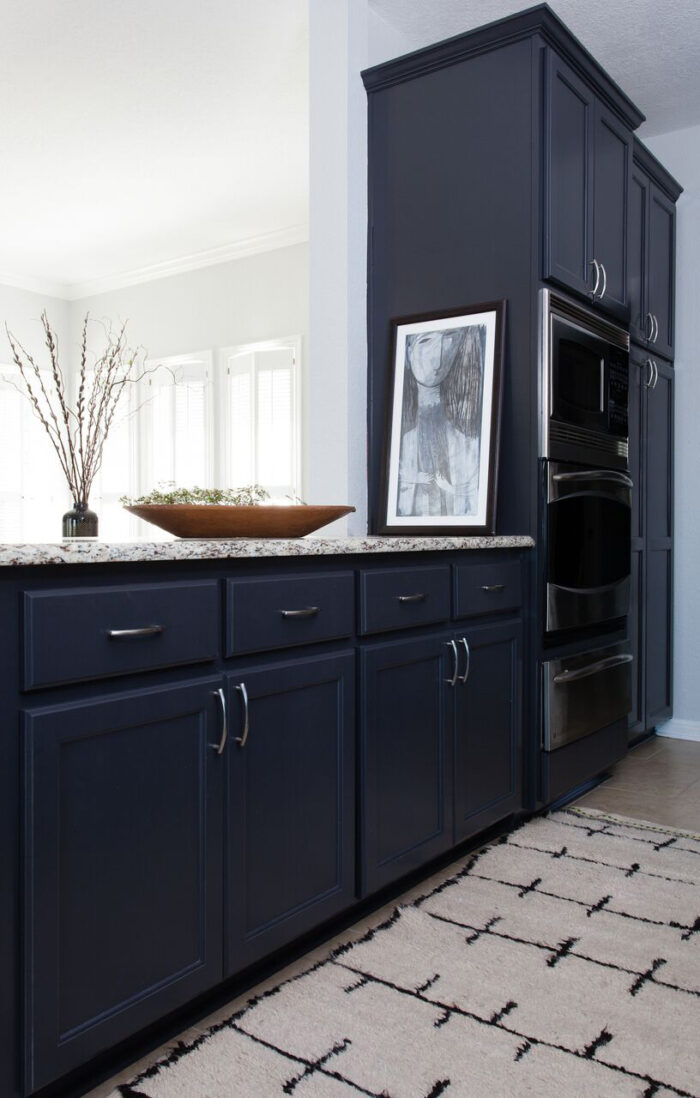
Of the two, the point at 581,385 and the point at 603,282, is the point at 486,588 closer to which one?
the point at 581,385

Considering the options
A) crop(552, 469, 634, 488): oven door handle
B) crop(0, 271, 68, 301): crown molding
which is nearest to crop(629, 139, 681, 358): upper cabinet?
crop(552, 469, 634, 488): oven door handle

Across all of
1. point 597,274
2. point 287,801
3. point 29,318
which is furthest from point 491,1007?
point 29,318

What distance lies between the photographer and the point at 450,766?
2.27m

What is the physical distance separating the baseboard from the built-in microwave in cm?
143

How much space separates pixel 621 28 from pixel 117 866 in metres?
3.33

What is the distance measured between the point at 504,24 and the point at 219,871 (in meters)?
2.45

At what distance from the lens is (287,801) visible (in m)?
1.74

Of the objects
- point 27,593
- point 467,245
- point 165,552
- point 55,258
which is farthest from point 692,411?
point 55,258

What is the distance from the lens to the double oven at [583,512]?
267 cm

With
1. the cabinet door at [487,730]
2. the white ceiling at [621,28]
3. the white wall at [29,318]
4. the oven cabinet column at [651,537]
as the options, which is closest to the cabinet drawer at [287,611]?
the cabinet door at [487,730]

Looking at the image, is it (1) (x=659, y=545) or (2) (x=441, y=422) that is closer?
(2) (x=441, y=422)

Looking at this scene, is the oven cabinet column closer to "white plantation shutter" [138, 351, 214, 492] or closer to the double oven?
the double oven

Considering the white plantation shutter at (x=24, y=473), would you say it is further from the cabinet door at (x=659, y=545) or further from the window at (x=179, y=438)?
the cabinet door at (x=659, y=545)

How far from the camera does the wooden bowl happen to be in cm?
196
